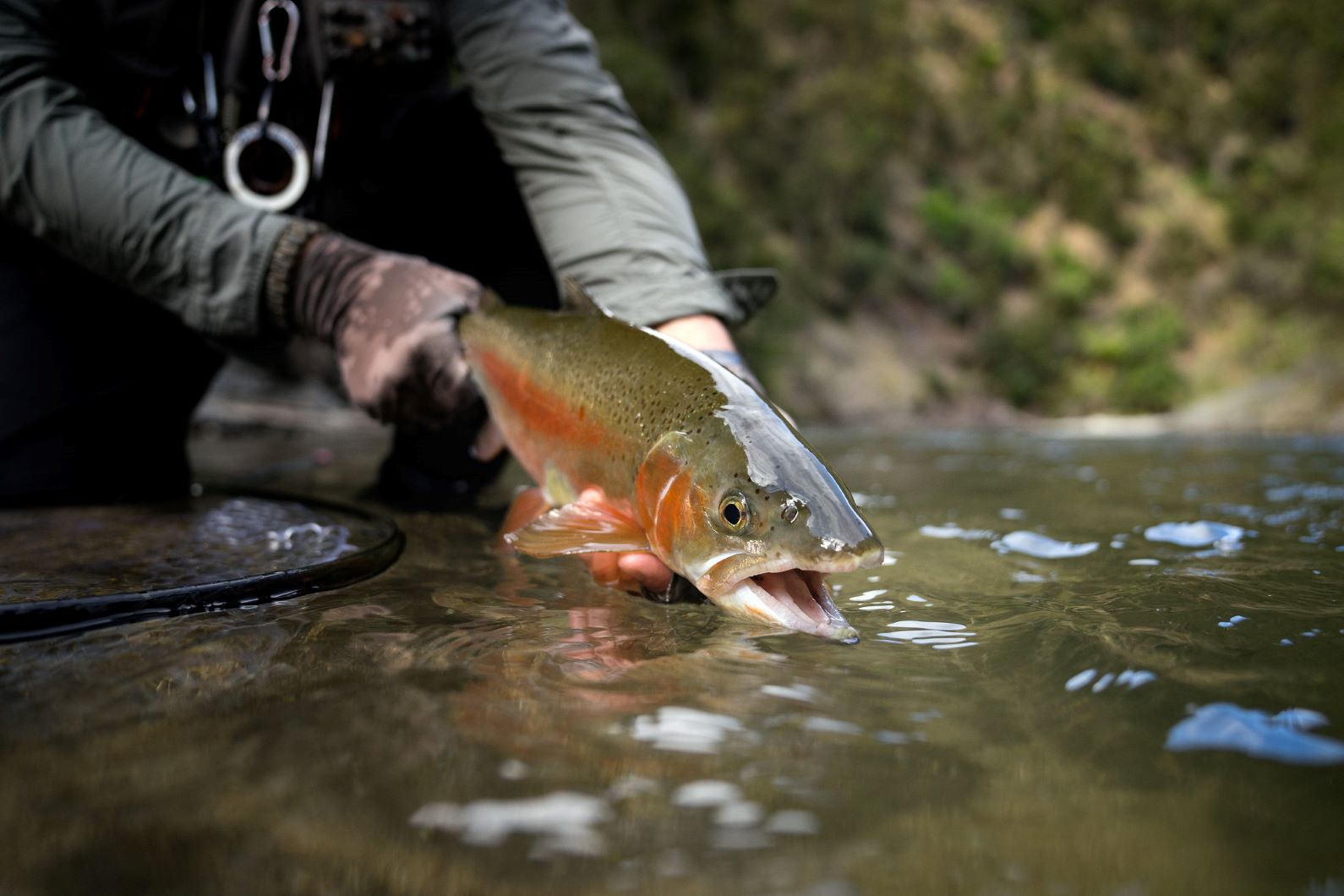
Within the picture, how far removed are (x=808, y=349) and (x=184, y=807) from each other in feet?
50.0

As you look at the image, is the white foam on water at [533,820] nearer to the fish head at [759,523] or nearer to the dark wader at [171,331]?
the fish head at [759,523]

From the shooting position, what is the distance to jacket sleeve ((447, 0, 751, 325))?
2.07 meters

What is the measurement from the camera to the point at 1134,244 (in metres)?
25.1

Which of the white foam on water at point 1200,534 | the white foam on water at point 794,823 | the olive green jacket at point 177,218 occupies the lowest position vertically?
the white foam on water at point 1200,534

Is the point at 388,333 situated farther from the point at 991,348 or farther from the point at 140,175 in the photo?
the point at 991,348

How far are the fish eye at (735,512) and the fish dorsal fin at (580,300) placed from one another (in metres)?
0.59

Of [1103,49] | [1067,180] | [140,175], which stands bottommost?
[140,175]

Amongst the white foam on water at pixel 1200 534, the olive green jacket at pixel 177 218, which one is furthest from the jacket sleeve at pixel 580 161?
the white foam on water at pixel 1200 534

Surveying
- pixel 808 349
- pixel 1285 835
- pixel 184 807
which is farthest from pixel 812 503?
pixel 808 349

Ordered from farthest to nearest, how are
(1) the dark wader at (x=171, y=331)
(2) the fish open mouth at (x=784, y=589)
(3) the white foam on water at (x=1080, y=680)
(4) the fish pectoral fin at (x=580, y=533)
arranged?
1. (1) the dark wader at (x=171, y=331)
2. (4) the fish pectoral fin at (x=580, y=533)
3. (2) the fish open mouth at (x=784, y=589)
4. (3) the white foam on water at (x=1080, y=680)

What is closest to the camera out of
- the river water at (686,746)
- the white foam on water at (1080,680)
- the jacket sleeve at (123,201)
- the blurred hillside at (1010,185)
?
the river water at (686,746)

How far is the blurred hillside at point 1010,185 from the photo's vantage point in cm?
1675

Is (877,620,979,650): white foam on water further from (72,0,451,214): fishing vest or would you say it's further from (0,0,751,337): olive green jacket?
(72,0,451,214): fishing vest

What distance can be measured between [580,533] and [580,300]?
0.55 metres
